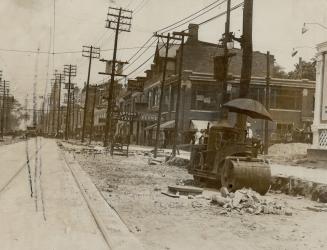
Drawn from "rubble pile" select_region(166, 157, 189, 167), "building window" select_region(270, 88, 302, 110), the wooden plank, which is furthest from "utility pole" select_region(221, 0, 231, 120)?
"building window" select_region(270, 88, 302, 110)

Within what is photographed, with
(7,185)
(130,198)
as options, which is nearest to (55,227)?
(130,198)

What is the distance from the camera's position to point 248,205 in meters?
11.1

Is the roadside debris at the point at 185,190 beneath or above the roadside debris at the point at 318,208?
above

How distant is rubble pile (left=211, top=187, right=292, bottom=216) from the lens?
35.4 ft

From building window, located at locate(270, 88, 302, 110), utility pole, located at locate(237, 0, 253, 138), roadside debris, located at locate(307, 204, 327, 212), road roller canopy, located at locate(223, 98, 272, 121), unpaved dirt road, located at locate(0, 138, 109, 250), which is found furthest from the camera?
building window, located at locate(270, 88, 302, 110)

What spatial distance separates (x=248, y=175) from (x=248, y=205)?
214 centimetres

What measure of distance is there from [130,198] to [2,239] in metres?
5.87

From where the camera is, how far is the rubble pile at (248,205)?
10797mm

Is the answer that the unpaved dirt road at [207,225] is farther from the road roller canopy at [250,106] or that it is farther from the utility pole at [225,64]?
the utility pole at [225,64]

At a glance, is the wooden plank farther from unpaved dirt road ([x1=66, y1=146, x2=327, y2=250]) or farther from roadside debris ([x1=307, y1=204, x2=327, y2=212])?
roadside debris ([x1=307, y1=204, x2=327, y2=212])

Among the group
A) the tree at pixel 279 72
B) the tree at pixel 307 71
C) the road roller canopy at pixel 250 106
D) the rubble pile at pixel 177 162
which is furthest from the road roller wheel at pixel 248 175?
the tree at pixel 279 72

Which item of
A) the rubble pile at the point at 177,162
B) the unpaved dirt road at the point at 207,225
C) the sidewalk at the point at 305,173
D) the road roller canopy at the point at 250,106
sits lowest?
the unpaved dirt road at the point at 207,225

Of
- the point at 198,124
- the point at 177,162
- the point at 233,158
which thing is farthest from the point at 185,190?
the point at 198,124

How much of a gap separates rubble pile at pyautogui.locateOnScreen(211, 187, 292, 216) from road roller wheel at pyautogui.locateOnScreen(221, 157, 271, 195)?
111 centimetres
